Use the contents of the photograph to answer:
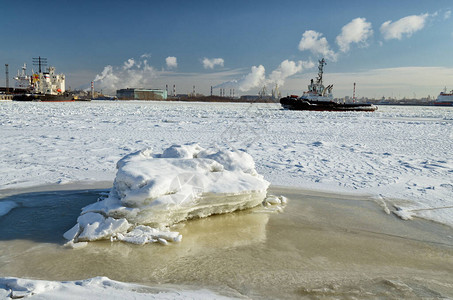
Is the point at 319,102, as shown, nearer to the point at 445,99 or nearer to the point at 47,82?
the point at 47,82

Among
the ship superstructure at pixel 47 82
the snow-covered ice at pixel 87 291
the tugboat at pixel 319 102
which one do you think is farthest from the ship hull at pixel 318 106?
the ship superstructure at pixel 47 82

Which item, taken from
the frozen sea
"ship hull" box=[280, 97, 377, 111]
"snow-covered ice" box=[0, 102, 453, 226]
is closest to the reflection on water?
the frozen sea

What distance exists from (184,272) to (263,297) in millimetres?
742

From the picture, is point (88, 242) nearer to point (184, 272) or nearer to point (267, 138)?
point (184, 272)

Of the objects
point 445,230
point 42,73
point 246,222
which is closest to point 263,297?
point 246,222

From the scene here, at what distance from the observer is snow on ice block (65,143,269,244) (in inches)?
139

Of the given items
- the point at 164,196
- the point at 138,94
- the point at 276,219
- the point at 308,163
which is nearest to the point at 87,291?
the point at 164,196

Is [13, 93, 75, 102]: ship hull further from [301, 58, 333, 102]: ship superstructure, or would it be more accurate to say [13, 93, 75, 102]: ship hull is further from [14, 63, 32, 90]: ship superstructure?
[301, 58, 333, 102]: ship superstructure

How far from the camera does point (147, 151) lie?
512 centimetres

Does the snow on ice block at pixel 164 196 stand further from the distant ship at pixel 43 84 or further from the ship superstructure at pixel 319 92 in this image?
the distant ship at pixel 43 84

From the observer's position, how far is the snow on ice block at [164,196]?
352 centimetres

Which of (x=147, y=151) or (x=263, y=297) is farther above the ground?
(x=147, y=151)

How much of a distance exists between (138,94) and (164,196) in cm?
11842

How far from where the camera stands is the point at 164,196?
150 inches
